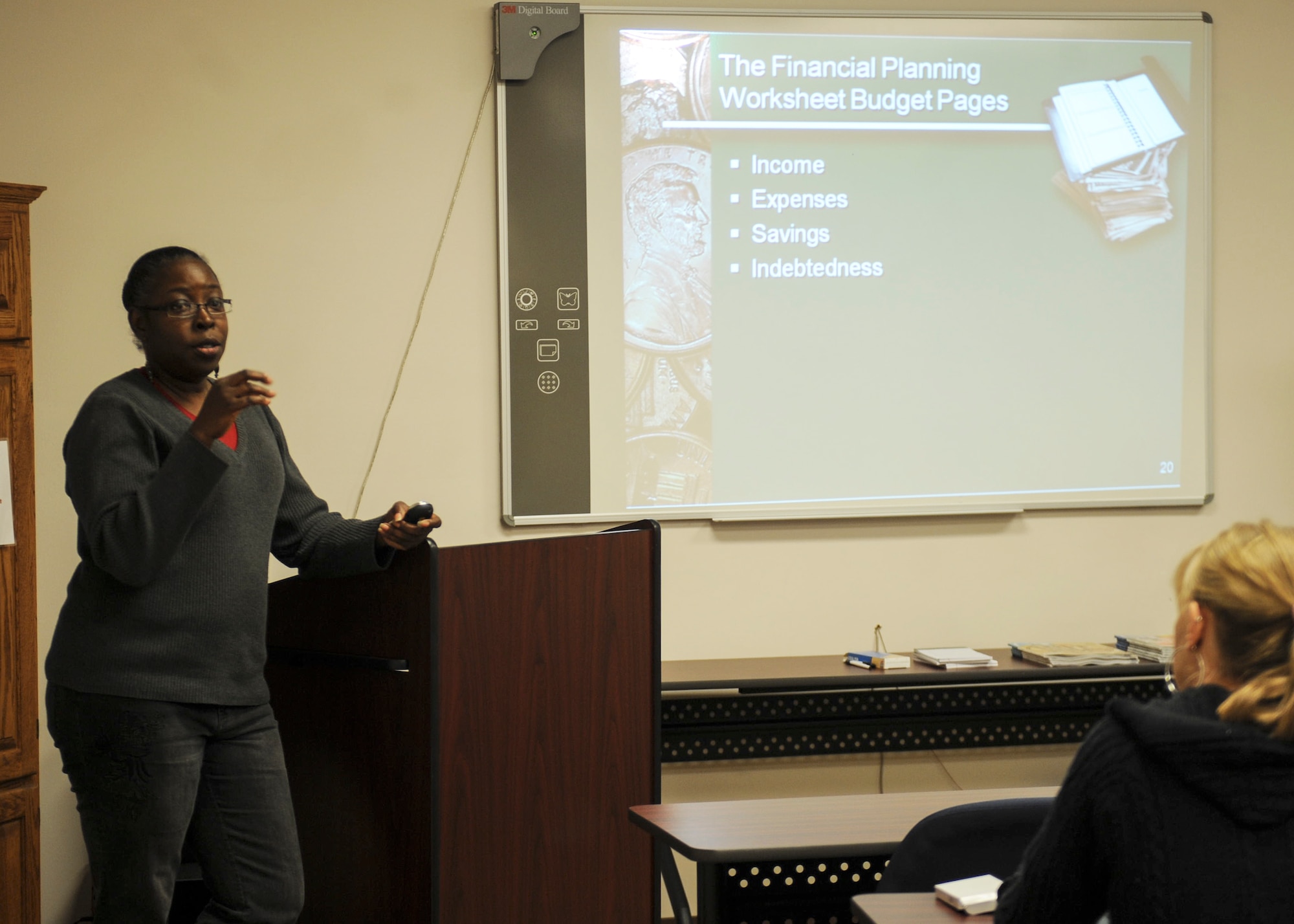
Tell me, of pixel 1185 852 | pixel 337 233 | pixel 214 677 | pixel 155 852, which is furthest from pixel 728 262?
pixel 1185 852

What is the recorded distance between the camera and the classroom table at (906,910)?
1.39m

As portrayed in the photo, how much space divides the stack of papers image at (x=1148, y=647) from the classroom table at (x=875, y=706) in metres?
0.03

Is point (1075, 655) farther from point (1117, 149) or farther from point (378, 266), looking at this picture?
point (378, 266)

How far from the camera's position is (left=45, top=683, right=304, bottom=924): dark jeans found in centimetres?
173

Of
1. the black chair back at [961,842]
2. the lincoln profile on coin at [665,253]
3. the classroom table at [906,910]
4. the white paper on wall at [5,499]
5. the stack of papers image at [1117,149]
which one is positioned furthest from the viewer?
the stack of papers image at [1117,149]

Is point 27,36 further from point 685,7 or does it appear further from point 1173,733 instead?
point 1173,733

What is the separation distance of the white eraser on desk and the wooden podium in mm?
769

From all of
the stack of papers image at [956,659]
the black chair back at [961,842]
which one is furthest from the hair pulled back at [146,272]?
the stack of papers image at [956,659]

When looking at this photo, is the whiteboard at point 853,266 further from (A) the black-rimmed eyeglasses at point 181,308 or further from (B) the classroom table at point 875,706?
(A) the black-rimmed eyeglasses at point 181,308

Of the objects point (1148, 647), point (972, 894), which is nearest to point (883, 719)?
point (1148, 647)

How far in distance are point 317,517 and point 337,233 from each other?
1.27 meters

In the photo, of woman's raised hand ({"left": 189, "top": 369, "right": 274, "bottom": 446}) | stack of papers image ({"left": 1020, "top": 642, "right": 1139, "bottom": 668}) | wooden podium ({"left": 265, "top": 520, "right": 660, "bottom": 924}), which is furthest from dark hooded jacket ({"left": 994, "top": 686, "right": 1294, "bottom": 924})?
stack of papers image ({"left": 1020, "top": 642, "right": 1139, "bottom": 668})

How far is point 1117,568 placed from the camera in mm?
3463

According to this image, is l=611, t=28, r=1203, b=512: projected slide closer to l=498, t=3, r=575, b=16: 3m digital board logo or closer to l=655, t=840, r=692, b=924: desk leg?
l=498, t=3, r=575, b=16: 3m digital board logo
